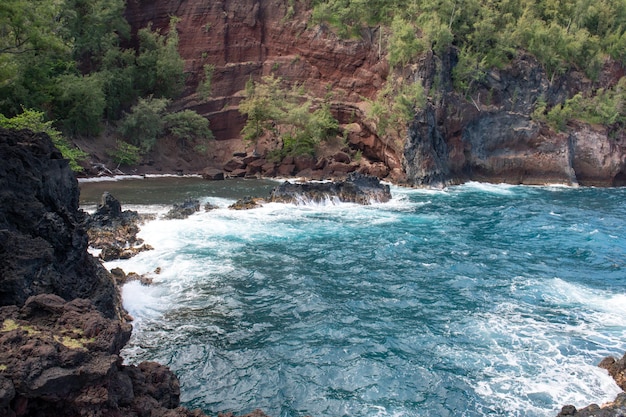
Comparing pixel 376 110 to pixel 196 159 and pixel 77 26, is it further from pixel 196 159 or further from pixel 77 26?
pixel 77 26

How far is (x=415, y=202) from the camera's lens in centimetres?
3098

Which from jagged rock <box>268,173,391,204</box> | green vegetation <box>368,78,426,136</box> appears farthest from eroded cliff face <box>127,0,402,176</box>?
jagged rock <box>268,173,391,204</box>

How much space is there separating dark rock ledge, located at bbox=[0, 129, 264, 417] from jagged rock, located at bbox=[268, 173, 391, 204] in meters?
17.8

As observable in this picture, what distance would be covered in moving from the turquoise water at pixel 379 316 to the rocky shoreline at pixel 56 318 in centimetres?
118

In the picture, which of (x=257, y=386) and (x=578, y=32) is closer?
(x=257, y=386)

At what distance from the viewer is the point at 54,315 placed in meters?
6.89

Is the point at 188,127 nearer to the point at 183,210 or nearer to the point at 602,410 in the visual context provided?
the point at 183,210

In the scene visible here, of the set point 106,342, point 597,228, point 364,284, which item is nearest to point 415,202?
point 597,228

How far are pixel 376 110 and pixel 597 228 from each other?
21.7 m

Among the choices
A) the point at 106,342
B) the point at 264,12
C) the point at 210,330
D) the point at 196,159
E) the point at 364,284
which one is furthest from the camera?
the point at 264,12

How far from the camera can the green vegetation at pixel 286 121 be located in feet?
141

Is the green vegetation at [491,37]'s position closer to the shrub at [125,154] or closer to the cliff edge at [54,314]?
the shrub at [125,154]

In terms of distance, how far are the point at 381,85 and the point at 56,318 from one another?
42685 millimetres

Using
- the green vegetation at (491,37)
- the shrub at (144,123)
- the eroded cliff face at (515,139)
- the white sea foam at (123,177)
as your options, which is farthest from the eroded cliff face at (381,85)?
the shrub at (144,123)
